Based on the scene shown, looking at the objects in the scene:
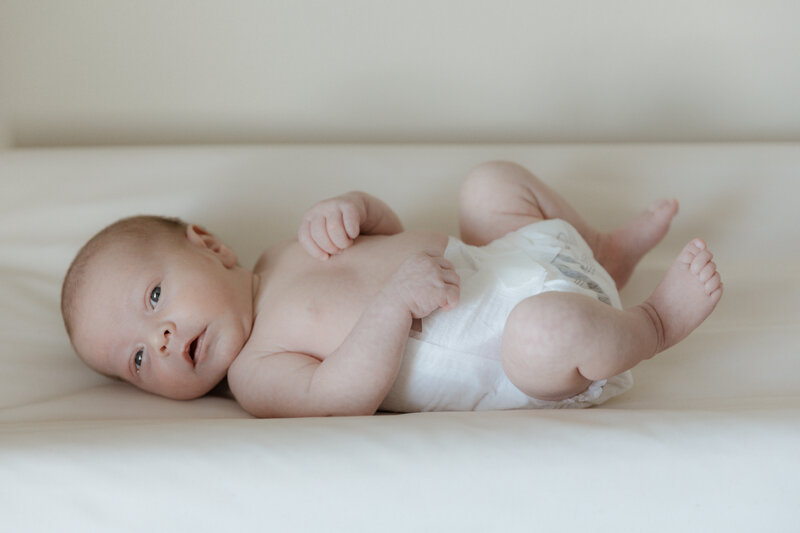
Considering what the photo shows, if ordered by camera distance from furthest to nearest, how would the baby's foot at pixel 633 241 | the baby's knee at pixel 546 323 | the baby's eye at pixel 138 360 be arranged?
the baby's foot at pixel 633 241, the baby's eye at pixel 138 360, the baby's knee at pixel 546 323

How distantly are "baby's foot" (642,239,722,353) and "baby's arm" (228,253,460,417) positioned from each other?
0.28 metres

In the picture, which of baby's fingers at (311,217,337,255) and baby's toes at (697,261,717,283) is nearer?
baby's toes at (697,261,717,283)

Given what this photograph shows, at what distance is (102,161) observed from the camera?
156 centimetres

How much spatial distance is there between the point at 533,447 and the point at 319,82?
46.3 inches

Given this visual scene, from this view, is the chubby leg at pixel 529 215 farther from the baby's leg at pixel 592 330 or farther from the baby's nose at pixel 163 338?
the baby's nose at pixel 163 338

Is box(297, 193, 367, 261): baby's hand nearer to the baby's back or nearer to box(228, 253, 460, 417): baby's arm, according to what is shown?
the baby's back

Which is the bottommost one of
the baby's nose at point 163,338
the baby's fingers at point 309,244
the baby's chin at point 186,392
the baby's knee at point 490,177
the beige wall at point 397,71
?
the baby's chin at point 186,392

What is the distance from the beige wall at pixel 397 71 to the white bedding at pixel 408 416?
20 centimetres

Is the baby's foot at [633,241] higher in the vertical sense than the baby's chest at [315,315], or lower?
higher

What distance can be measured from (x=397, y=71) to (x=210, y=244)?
27.0 inches

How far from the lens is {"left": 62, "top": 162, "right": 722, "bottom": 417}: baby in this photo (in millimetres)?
1036

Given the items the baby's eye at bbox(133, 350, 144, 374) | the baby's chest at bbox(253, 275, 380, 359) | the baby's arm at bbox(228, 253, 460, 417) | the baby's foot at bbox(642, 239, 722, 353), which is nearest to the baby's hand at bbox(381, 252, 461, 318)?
the baby's arm at bbox(228, 253, 460, 417)

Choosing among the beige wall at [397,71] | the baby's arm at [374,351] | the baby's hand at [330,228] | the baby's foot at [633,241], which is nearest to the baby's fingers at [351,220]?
the baby's hand at [330,228]

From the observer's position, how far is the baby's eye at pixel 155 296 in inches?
46.5
